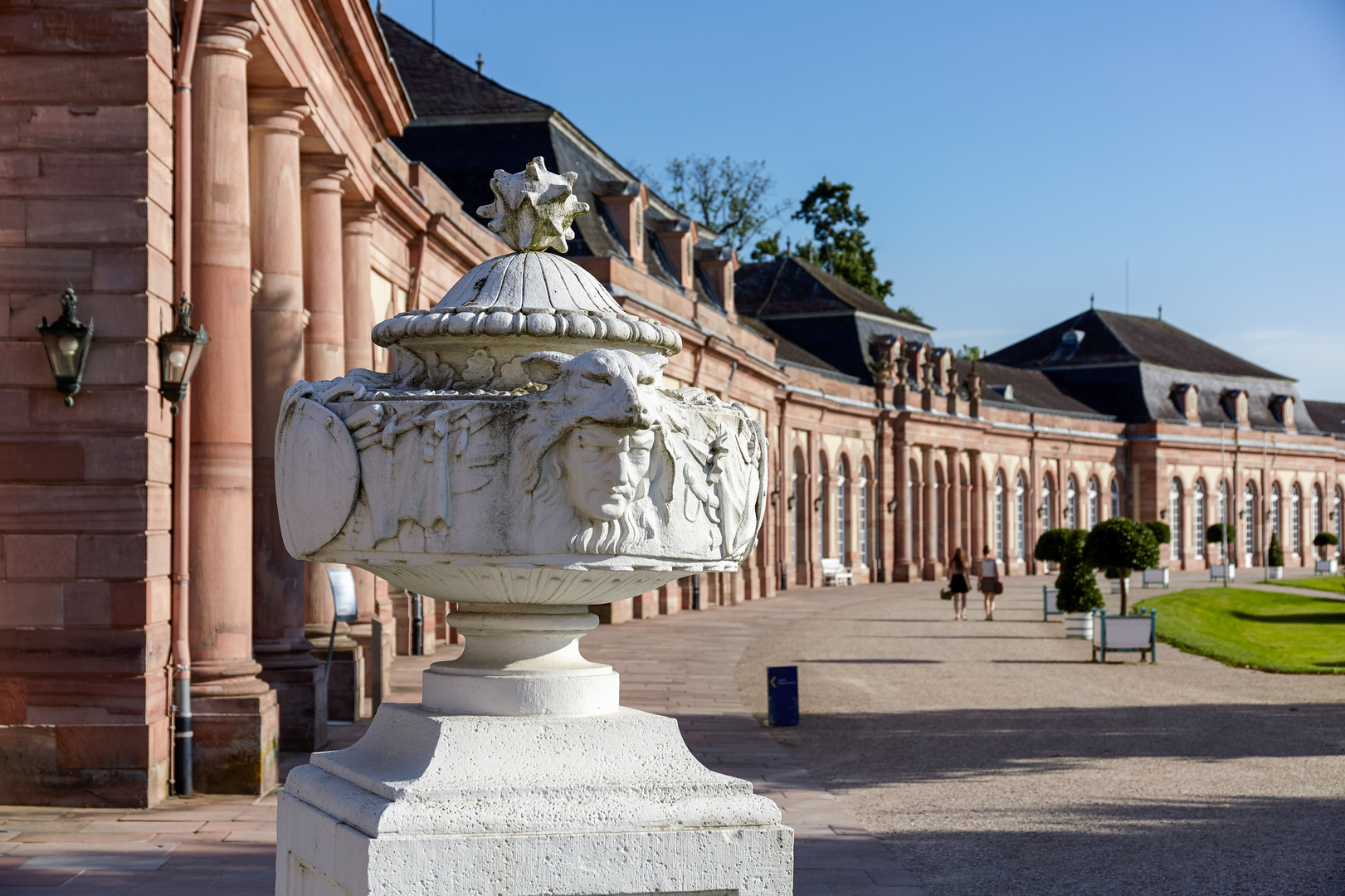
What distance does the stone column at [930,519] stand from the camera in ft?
184

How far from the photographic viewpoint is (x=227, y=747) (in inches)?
394

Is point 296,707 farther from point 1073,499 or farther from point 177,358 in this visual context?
point 1073,499

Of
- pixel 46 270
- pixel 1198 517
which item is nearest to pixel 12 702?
pixel 46 270

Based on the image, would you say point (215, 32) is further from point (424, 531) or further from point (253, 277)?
point (424, 531)

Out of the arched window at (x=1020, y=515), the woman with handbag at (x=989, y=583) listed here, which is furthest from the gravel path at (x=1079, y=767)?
the arched window at (x=1020, y=515)

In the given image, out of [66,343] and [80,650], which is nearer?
[66,343]

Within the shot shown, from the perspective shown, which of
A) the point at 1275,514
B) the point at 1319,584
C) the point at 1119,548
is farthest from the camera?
the point at 1275,514

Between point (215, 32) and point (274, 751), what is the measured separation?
5175 millimetres

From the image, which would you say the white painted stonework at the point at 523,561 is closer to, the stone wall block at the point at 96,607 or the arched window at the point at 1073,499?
the stone wall block at the point at 96,607

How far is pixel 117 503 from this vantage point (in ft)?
31.0

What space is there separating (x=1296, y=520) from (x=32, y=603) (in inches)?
3227

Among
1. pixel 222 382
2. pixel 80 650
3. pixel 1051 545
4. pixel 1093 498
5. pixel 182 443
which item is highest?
pixel 222 382

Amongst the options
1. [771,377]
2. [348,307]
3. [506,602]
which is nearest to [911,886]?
[506,602]

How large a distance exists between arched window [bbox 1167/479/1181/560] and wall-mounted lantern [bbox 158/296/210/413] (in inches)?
2704
